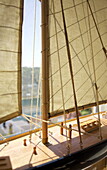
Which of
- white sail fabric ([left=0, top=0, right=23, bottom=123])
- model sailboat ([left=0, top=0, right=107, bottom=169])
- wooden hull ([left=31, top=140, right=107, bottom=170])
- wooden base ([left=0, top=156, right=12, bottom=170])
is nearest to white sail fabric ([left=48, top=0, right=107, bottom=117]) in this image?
model sailboat ([left=0, top=0, right=107, bottom=169])

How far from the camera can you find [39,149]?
171 centimetres

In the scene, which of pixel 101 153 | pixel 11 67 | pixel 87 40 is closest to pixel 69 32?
pixel 87 40

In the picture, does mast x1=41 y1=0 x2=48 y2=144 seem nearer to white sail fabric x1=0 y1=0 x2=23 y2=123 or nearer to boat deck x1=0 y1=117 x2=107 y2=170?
boat deck x1=0 y1=117 x2=107 y2=170

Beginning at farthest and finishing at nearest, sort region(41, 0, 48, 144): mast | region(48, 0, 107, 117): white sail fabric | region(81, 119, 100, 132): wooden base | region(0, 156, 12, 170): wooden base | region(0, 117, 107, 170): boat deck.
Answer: region(81, 119, 100, 132): wooden base → region(48, 0, 107, 117): white sail fabric → region(41, 0, 48, 144): mast → region(0, 117, 107, 170): boat deck → region(0, 156, 12, 170): wooden base

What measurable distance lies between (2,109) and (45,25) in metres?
1.04

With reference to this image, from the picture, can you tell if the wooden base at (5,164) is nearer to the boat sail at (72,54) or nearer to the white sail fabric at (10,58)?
the white sail fabric at (10,58)

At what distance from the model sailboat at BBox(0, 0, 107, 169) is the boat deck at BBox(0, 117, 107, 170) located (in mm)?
139

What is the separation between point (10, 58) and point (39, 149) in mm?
948

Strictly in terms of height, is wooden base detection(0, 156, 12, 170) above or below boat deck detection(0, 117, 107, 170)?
above

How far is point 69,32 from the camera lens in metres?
2.31

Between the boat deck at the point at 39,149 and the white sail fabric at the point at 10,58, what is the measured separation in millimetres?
361

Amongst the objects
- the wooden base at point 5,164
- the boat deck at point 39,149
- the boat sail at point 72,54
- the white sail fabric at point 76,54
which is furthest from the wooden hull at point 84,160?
the white sail fabric at point 76,54

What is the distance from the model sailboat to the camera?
1.53m

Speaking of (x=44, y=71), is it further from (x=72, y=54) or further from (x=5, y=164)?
(x=5, y=164)
